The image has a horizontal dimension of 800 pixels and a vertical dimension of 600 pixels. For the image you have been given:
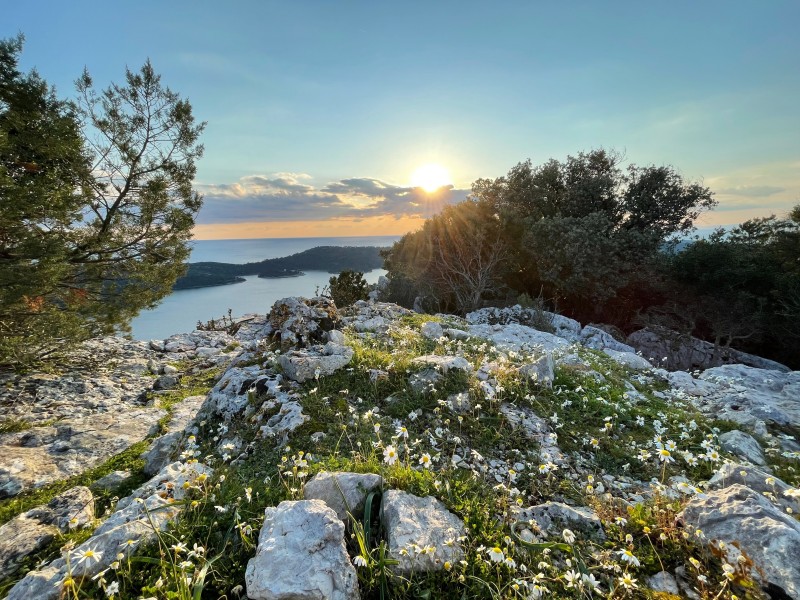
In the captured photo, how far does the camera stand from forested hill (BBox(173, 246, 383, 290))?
29.6m

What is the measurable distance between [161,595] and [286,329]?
632 cm

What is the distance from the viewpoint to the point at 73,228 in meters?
9.54

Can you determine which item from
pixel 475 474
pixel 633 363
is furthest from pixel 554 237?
pixel 475 474

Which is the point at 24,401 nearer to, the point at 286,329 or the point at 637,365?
the point at 286,329

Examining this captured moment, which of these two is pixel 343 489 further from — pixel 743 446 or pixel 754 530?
pixel 743 446

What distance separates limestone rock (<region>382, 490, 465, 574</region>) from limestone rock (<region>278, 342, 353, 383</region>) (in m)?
3.32

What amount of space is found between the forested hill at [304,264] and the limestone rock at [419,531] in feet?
81.3

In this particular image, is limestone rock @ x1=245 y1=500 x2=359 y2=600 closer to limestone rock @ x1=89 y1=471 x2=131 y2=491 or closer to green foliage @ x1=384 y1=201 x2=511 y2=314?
limestone rock @ x1=89 y1=471 x2=131 y2=491

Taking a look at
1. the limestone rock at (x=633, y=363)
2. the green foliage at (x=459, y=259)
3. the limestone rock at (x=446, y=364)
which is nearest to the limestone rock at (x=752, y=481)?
the limestone rock at (x=446, y=364)

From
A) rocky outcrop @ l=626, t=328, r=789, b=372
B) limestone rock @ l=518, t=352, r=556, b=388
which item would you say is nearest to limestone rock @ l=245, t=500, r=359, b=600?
limestone rock @ l=518, t=352, r=556, b=388

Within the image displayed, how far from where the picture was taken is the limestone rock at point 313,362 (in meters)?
6.26

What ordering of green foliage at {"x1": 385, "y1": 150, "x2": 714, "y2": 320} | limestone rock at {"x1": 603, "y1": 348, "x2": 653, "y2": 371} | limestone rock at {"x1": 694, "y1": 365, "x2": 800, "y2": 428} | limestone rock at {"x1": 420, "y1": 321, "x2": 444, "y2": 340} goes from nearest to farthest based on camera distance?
limestone rock at {"x1": 694, "y1": 365, "x2": 800, "y2": 428} < limestone rock at {"x1": 420, "y1": 321, "x2": 444, "y2": 340} < limestone rock at {"x1": 603, "y1": 348, "x2": 653, "y2": 371} < green foliage at {"x1": 385, "y1": 150, "x2": 714, "y2": 320}

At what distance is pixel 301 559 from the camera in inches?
96.5

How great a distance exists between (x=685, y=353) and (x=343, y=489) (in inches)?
744
